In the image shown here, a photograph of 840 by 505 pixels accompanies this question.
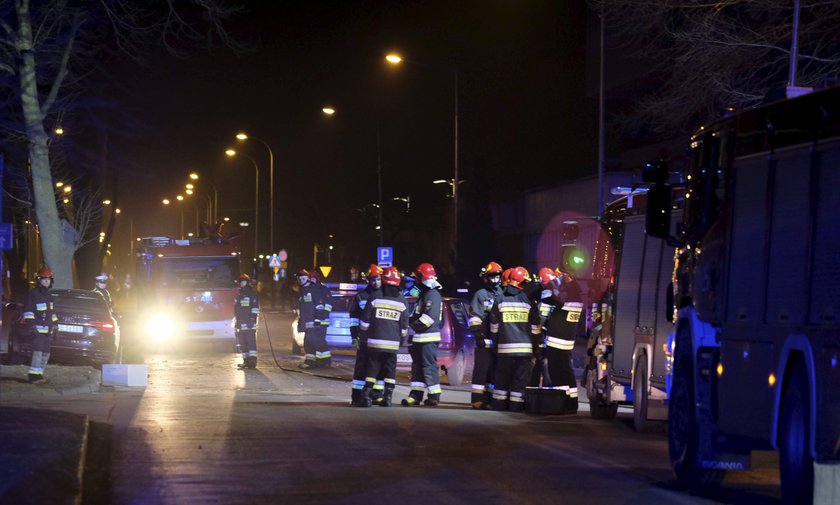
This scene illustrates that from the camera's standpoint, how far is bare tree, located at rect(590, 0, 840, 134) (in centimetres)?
1855

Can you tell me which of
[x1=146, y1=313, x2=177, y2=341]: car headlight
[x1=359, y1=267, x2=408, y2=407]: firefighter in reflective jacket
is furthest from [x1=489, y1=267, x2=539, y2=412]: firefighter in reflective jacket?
[x1=146, y1=313, x2=177, y2=341]: car headlight

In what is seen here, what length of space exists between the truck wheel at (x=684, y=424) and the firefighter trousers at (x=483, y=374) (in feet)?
20.7

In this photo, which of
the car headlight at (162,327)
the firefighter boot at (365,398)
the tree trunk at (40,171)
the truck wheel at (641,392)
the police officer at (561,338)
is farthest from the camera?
the car headlight at (162,327)

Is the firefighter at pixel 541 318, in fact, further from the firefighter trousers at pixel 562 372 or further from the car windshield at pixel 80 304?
the car windshield at pixel 80 304

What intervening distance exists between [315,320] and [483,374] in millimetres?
7167

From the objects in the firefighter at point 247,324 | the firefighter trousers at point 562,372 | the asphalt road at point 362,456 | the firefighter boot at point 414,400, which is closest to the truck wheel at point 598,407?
the asphalt road at point 362,456

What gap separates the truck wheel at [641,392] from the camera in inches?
523

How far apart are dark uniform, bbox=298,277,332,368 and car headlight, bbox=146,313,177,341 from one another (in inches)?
228

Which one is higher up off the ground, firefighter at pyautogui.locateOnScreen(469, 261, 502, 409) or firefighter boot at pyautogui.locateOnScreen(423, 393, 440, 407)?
firefighter at pyautogui.locateOnScreen(469, 261, 502, 409)

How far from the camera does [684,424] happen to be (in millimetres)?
9633

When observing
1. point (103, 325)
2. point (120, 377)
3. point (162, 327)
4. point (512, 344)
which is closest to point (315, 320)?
point (103, 325)

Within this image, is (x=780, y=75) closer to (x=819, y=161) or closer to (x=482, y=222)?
(x=819, y=161)

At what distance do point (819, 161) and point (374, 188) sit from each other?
6112cm

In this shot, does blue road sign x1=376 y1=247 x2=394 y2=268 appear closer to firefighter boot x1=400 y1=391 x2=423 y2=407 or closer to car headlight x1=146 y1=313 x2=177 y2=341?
car headlight x1=146 y1=313 x2=177 y2=341
